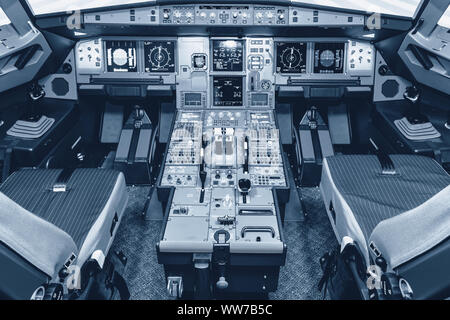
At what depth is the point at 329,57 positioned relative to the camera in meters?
3.72

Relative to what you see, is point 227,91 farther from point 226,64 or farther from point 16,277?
point 16,277

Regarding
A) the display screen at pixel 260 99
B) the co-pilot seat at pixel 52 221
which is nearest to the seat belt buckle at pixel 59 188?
the co-pilot seat at pixel 52 221

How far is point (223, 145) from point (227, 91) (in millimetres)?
822

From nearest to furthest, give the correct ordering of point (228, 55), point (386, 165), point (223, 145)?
1. point (386, 165)
2. point (223, 145)
3. point (228, 55)

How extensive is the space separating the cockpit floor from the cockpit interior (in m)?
0.01

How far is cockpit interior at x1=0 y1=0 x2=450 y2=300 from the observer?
87.0 inches

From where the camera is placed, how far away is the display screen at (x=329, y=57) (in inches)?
146

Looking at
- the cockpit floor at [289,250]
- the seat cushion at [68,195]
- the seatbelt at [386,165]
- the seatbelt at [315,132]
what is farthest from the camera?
the seatbelt at [315,132]

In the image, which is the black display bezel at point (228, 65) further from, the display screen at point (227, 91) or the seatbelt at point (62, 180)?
the seatbelt at point (62, 180)

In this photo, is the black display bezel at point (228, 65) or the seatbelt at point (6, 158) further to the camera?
the black display bezel at point (228, 65)

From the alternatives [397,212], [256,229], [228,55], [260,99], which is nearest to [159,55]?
[228,55]
